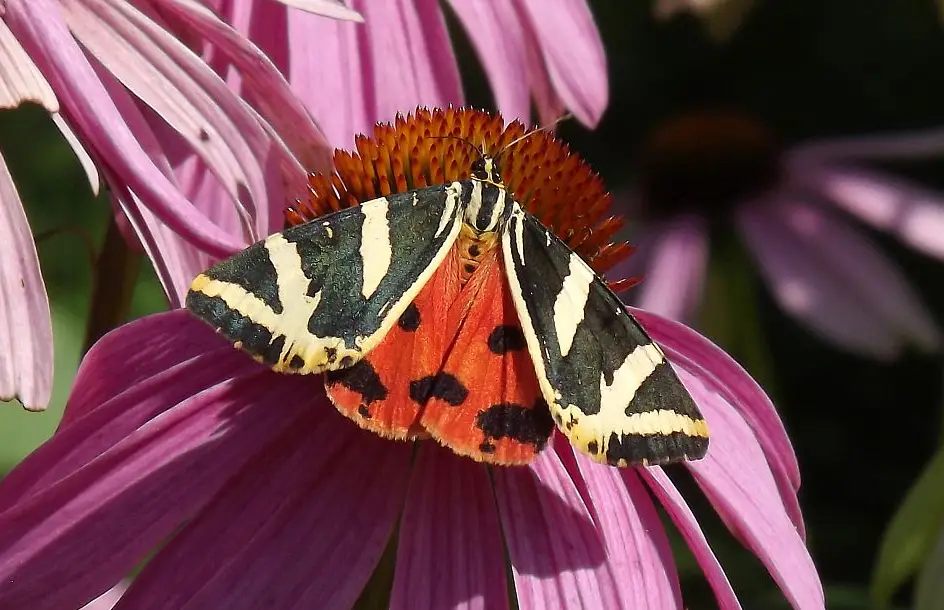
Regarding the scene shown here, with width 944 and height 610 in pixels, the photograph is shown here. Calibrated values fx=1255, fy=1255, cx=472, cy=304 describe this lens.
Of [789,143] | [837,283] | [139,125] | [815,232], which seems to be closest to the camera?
[139,125]

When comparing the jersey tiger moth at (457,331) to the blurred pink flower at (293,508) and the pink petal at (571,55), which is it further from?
the pink petal at (571,55)

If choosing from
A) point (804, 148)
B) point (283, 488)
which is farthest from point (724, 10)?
point (804, 148)

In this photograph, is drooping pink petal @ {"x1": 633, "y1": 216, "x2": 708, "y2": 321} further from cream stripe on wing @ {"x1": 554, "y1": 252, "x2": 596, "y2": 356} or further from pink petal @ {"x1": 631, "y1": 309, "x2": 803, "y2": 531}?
cream stripe on wing @ {"x1": 554, "y1": 252, "x2": 596, "y2": 356}

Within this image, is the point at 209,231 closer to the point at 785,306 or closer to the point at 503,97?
the point at 503,97

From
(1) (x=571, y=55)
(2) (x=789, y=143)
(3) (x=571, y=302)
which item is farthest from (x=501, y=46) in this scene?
Result: (2) (x=789, y=143)

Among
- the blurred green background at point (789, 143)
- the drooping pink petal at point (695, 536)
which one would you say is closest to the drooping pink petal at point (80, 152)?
the drooping pink petal at point (695, 536)

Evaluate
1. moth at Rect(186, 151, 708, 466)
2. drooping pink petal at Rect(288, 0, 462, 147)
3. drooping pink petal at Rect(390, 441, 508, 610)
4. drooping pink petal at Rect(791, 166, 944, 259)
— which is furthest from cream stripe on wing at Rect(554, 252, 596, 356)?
drooping pink petal at Rect(791, 166, 944, 259)

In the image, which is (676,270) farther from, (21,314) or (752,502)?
(21,314)
